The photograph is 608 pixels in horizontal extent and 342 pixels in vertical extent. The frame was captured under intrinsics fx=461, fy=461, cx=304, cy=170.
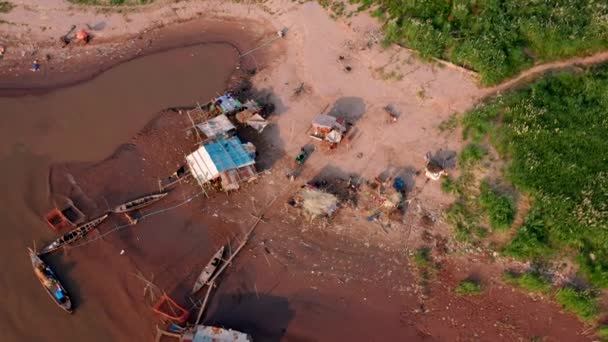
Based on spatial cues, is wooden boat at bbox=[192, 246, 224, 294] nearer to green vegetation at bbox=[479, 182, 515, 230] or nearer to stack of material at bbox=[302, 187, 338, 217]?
stack of material at bbox=[302, 187, 338, 217]

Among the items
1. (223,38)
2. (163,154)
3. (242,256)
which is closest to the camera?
(242,256)

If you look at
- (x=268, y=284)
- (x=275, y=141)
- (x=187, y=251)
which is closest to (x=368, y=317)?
(x=268, y=284)

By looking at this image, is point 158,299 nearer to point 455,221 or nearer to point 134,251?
point 134,251

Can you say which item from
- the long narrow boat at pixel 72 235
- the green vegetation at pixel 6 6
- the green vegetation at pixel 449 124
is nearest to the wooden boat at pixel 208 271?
the long narrow boat at pixel 72 235

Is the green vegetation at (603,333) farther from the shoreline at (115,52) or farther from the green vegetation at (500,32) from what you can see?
the shoreline at (115,52)

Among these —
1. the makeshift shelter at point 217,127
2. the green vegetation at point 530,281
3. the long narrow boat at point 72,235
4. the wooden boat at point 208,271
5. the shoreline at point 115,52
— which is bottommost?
the green vegetation at point 530,281

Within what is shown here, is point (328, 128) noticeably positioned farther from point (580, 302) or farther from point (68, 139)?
point (68, 139)
